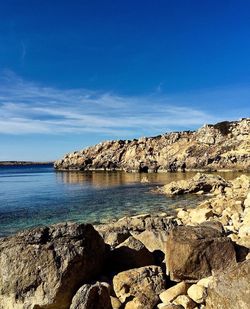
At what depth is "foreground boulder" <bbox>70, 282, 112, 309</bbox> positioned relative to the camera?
8.52 metres

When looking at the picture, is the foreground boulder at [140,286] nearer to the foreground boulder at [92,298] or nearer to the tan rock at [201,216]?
the foreground boulder at [92,298]

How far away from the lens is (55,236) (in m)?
10.2

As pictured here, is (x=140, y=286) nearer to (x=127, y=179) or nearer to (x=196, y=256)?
(x=196, y=256)

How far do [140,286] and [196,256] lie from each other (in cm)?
164

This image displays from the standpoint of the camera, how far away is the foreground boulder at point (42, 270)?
30.5 ft

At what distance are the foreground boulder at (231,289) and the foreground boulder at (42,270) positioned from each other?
11.6 ft

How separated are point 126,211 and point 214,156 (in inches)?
3831

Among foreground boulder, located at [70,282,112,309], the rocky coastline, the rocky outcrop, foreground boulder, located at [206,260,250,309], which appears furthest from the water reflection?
foreground boulder, located at [206,260,250,309]

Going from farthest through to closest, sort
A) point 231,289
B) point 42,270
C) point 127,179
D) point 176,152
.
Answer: point 176,152 → point 127,179 → point 42,270 → point 231,289

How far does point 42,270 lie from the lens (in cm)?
936

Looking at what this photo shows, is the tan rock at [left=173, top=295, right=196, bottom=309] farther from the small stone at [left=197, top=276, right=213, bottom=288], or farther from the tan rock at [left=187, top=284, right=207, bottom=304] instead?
the small stone at [left=197, top=276, right=213, bottom=288]

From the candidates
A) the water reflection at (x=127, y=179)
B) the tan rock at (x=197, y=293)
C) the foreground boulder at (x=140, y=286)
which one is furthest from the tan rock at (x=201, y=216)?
the water reflection at (x=127, y=179)

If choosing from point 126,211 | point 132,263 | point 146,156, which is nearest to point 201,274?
point 132,263

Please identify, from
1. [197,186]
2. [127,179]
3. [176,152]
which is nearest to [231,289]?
[197,186]
